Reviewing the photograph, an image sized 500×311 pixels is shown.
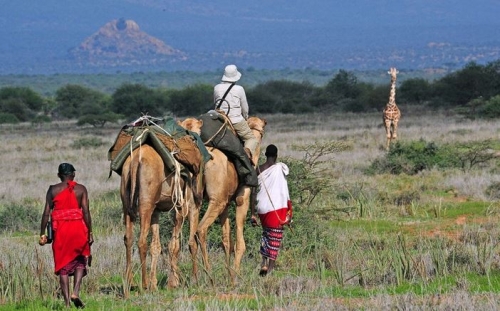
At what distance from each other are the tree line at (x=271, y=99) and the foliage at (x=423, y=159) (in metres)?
35.6

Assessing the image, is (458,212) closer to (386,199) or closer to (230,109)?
(386,199)

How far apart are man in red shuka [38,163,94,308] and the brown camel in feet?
2.10

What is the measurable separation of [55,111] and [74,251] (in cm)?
7629

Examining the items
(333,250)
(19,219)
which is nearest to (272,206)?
(333,250)

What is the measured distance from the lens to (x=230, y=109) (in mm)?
13625

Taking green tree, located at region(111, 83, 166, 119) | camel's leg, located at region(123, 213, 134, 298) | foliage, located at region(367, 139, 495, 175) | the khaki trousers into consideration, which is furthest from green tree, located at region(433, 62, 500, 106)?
camel's leg, located at region(123, 213, 134, 298)

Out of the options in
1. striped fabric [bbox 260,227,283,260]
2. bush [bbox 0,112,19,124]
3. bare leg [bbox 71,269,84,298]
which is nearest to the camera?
bare leg [bbox 71,269,84,298]

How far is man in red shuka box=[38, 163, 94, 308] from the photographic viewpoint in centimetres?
1088

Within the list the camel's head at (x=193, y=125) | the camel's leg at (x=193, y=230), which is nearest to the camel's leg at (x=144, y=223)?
the camel's leg at (x=193, y=230)

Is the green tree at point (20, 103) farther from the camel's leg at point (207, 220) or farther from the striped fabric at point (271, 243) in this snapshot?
the camel's leg at point (207, 220)

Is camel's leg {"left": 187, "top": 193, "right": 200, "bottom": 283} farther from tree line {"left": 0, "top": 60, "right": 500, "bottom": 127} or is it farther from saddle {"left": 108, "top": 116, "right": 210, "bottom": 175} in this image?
tree line {"left": 0, "top": 60, "right": 500, "bottom": 127}

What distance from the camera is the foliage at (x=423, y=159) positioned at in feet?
88.4

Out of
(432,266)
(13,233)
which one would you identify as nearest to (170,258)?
(432,266)

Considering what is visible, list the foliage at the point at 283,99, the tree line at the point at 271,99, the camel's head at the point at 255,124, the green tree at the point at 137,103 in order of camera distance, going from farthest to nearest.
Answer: the green tree at the point at 137,103, the foliage at the point at 283,99, the tree line at the point at 271,99, the camel's head at the point at 255,124
